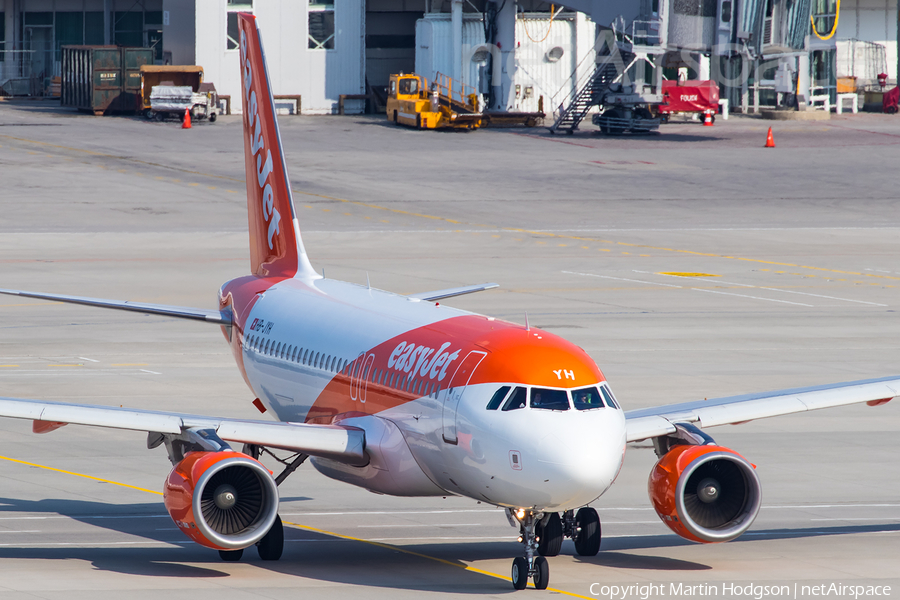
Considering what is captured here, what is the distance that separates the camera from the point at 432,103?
106 metres

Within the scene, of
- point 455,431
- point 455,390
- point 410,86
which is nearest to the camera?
point 455,431

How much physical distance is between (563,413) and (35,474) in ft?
43.4

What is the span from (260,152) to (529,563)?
14.8 metres

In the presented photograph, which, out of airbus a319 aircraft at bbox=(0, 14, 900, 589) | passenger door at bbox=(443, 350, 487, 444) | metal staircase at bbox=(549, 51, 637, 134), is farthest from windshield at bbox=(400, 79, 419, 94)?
passenger door at bbox=(443, 350, 487, 444)

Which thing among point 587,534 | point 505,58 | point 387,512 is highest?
point 505,58

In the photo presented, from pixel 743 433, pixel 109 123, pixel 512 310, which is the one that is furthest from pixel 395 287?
pixel 109 123

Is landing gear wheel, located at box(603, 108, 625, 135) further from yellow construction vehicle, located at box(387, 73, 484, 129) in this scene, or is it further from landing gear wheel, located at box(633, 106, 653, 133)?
yellow construction vehicle, located at box(387, 73, 484, 129)

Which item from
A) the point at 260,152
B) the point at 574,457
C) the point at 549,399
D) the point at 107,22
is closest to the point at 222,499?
the point at 549,399

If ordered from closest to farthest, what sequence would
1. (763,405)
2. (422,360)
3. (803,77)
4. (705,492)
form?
(705,492), (422,360), (763,405), (803,77)

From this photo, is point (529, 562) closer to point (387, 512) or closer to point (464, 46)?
point (387, 512)

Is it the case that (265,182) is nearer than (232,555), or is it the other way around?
(232,555)

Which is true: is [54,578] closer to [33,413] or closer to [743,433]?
[33,413]

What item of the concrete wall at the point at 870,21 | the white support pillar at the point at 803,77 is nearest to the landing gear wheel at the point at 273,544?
the white support pillar at the point at 803,77

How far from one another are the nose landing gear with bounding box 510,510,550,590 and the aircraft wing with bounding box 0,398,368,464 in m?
3.63
